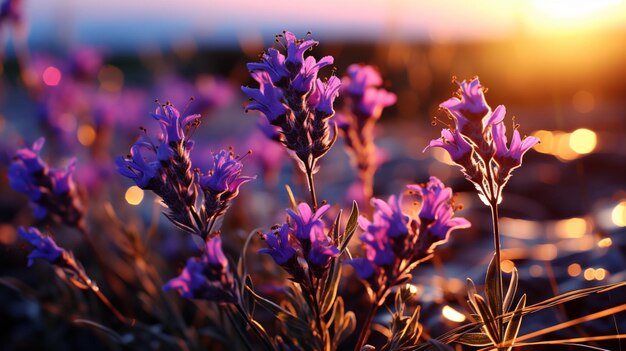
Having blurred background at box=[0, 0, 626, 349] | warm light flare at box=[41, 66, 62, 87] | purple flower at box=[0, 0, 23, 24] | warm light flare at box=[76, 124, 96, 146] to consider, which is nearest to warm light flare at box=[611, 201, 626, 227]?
blurred background at box=[0, 0, 626, 349]

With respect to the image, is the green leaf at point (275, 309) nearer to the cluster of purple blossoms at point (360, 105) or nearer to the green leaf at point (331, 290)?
the green leaf at point (331, 290)

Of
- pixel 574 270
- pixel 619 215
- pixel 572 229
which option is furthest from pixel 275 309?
pixel 572 229

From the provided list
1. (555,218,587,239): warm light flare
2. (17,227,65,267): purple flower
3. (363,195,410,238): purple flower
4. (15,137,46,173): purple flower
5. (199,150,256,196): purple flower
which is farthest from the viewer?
(555,218,587,239): warm light flare

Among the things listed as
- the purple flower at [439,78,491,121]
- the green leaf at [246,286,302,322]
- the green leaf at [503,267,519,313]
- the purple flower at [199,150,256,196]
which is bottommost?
the green leaf at [246,286,302,322]

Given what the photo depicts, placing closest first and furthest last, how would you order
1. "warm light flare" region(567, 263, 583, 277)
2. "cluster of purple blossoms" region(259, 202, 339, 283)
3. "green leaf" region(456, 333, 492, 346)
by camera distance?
"cluster of purple blossoms" region(259, 202, 339, 283), "green leaf" region(456, 333, 492, 346), "warm light flare" region(567, 263, 583, 277)

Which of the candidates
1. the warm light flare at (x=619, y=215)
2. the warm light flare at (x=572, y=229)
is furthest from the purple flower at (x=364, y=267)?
the warm light flare at (x=572, y=229)

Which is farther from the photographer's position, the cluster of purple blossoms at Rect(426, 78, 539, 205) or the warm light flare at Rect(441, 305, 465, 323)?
the warm light flare at Rect(441, 305, 465, 323)

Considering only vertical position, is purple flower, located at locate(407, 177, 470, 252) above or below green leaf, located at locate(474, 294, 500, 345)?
above

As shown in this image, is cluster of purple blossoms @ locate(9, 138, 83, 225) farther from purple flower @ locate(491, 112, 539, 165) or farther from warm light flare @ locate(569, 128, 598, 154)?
warm light flare @ locate(569, 128, 598, 154)
